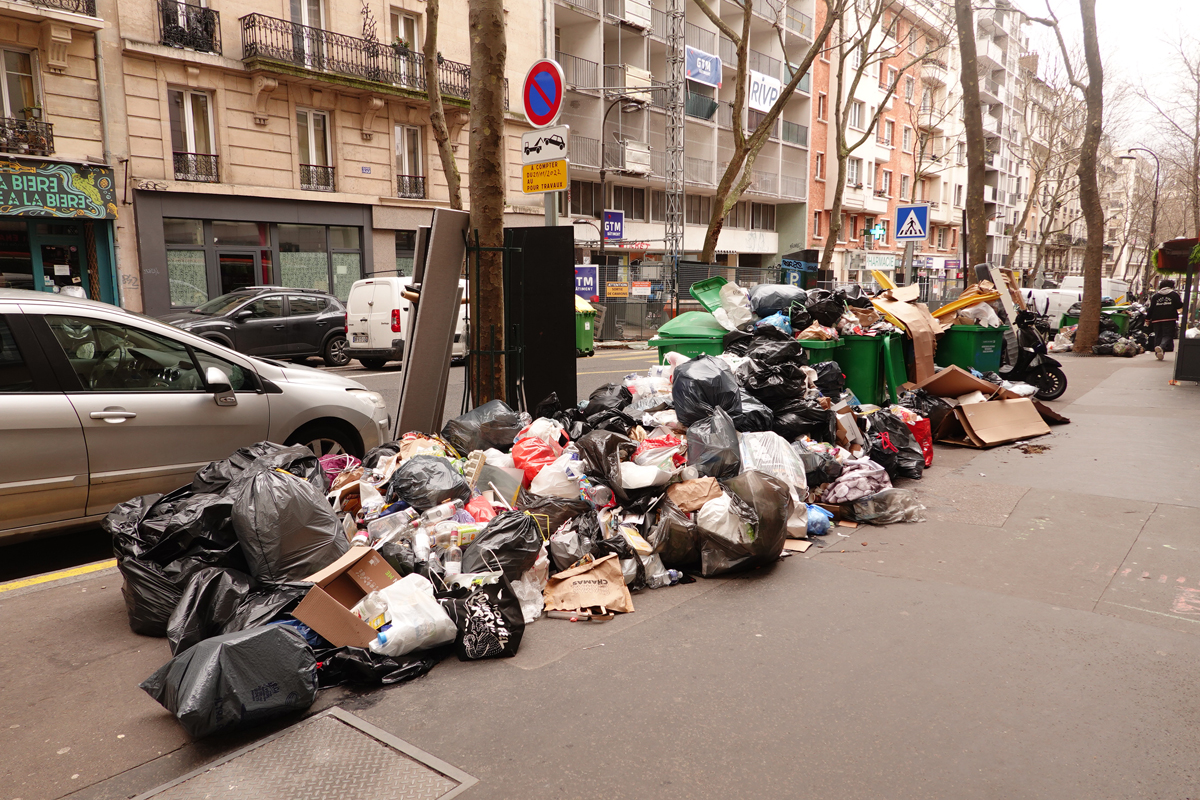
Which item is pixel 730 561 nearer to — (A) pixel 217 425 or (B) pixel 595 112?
(A) pixel 217 425

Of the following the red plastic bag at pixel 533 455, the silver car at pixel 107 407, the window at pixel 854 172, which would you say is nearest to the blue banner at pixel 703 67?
the window at pixel 854 172

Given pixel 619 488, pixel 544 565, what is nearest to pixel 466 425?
pixel 619 488

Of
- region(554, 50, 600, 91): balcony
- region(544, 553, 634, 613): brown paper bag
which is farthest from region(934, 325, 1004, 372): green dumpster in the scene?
region(554, 50, 600, 91): balcony

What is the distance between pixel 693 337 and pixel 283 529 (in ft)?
16.8

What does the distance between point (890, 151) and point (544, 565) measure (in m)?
48.7

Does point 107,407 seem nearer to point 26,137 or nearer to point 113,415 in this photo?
point 113,415

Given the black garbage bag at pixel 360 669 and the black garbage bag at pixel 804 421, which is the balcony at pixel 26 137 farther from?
the black garbage bag at pixel 360 669

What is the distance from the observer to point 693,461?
211 inches

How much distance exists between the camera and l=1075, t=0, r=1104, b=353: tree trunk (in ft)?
57.7

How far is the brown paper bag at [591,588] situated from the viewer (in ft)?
13.4

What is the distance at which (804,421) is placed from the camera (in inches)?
249

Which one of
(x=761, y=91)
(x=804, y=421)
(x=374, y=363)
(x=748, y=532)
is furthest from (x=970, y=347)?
(x=761, y=91)

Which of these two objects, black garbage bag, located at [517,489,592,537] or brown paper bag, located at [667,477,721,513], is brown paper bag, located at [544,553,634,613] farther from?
brown paper bag, located at [667,477,721,513]

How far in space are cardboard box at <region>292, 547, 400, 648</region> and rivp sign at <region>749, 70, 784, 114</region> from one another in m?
34.7
